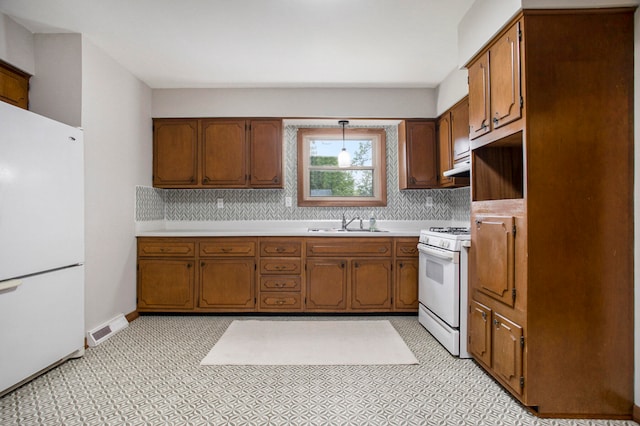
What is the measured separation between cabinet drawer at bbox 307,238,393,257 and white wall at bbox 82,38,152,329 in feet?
6.01

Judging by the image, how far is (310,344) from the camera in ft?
9.02

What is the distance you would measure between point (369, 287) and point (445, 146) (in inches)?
66.7

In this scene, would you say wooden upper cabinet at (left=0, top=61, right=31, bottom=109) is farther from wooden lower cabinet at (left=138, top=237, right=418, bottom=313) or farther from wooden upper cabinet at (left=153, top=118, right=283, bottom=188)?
wooden lower cabinet at (left=138, top=237, right=418, bottom=313)

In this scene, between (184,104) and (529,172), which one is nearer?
(529,172)

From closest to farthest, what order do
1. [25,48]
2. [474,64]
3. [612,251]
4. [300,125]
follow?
[612,251] → [474,64] → [25,48] → [300,125]

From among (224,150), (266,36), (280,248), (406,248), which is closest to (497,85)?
(266,36)

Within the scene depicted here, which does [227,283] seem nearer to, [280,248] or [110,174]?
[280,248]

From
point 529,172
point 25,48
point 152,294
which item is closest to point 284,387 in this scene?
point 529,172

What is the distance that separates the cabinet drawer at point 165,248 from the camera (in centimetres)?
352

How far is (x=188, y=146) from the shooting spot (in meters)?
3.80

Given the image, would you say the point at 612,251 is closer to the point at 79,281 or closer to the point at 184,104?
the point at 79,281

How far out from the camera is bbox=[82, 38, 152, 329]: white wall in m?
2.77

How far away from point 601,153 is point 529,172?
37 centimetres

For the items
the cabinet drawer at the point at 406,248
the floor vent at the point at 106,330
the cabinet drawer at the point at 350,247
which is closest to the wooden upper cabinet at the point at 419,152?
the cabinet drawer at the point at 406,248
